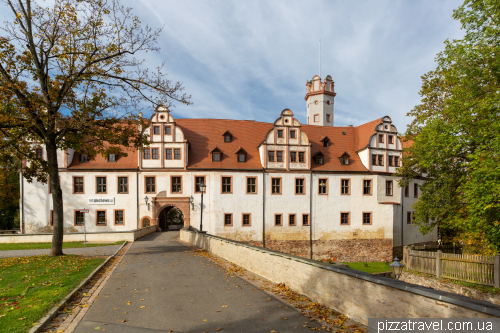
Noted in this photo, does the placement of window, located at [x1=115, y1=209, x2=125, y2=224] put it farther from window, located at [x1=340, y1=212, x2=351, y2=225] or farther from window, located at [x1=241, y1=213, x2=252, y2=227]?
window, located at [x1=340, y1=212, x2=351, y2=225]

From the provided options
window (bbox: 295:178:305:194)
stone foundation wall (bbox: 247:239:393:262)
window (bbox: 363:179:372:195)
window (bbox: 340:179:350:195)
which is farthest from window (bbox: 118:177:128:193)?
window (bbox: 363:179:372:195)

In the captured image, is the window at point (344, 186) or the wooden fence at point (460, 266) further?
the window at point (344, 186)

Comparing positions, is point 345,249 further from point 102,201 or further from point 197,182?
point 102,201

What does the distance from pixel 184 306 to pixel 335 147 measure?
28.8 metres

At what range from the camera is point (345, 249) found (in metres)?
30.5

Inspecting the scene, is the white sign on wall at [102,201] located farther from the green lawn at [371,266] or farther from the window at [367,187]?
the window at [367,187]

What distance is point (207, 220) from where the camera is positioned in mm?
28906

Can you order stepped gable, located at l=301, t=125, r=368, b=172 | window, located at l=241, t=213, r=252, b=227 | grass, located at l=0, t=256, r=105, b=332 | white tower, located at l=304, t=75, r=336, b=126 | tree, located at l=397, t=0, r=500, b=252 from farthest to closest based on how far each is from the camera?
1. white tower, located at l=304, t=75, r=336, b=126
2. stepped gable, located at l=301, t=125, r=368, b=172
3. window, located at l=241, t=213, r=252, b=227
4. tree, located at l=397, t=0, r=500, b=252
5. grass, located at l=0, t=256, r=105, b=332

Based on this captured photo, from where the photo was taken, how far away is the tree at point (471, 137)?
13438 millimetres

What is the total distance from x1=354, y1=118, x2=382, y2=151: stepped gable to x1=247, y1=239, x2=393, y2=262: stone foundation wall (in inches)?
387

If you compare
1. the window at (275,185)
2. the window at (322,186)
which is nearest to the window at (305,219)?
the window at (322,186)

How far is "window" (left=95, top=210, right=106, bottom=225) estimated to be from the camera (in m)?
28.2

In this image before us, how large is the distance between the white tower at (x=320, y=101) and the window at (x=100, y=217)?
35024 millimetres

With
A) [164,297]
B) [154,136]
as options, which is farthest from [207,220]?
[164,297]
